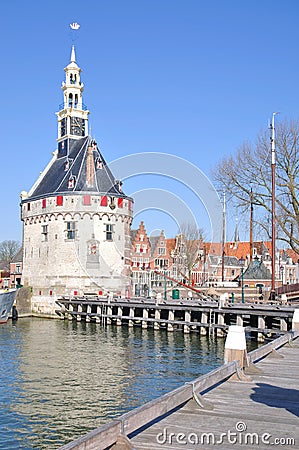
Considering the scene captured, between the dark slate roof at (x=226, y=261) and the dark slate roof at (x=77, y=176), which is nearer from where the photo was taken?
the dark slate roof at (x=77, y=176)

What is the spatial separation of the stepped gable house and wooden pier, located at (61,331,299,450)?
1574 inches

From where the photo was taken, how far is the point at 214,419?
714 cm

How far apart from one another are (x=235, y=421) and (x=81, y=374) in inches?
517

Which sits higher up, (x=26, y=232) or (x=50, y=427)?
(x=26, y=232)

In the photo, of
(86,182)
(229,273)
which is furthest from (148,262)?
(229,273)

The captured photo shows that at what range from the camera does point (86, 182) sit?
165 ft

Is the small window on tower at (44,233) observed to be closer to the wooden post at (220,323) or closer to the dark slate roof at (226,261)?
the wooden post at (220,323)

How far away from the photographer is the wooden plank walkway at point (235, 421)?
6223 mm

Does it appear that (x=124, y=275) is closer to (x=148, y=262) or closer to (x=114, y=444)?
(x=148, y=262)

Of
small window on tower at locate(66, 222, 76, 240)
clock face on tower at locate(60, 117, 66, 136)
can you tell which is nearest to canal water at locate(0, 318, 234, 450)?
small window on tower at locate(66, 222, 76, 240)

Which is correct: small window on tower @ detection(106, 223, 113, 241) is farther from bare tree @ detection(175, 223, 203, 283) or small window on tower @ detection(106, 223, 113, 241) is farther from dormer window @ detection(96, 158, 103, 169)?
bare tree @ detection(175, 223, 203, 283)

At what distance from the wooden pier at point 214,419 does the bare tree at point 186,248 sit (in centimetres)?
5332

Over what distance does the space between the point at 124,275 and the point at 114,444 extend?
45.2 metres

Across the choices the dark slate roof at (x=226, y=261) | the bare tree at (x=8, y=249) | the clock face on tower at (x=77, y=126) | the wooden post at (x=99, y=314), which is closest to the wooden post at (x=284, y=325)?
the wooden post at (x=99, y=314)
